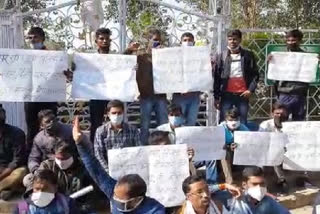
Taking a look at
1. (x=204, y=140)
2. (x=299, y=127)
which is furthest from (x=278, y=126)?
(x=204, y=140)

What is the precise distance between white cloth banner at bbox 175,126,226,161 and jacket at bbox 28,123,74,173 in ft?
3.26

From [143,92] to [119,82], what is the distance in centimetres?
37

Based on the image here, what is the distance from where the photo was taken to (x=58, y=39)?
708 cm

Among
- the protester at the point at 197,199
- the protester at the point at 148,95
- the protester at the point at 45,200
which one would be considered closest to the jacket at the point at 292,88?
the protester at the point at 148,95

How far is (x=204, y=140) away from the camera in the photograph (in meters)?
5.61

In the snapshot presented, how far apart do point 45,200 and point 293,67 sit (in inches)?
144

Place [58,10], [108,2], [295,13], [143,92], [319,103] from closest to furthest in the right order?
[143,92] < [58,10] < [108,2] < [319,103] < [295,13]

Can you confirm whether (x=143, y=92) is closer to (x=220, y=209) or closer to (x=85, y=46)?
(x=85, y=46)

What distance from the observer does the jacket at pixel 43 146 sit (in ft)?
17.4

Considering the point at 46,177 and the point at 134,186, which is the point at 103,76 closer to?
the point at 46,177

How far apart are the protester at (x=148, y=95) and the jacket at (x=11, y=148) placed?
4.20 feet

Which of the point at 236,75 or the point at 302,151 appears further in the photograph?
the point at 236,75

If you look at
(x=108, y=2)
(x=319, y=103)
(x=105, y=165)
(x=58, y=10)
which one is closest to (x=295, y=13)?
(x=319, y=103)

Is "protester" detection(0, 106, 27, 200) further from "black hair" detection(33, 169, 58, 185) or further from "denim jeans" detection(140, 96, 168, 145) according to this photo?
"black hair" detection(33, 169, 58, 185)
